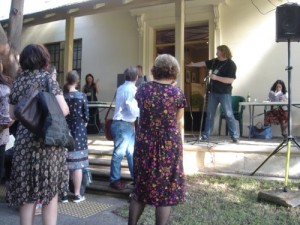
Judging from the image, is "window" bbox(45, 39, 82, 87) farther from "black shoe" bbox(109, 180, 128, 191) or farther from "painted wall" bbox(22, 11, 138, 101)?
"black shoe" bbox(109, 180, 128, 191)

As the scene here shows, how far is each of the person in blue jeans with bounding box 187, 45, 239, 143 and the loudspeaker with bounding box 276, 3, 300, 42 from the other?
5.16ft

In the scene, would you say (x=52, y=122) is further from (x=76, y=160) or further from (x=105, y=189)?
(x=105, y=189)

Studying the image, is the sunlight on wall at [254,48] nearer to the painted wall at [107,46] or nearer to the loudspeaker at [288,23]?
the painted wall at [107,46]

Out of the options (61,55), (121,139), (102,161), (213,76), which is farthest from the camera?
(61,55)

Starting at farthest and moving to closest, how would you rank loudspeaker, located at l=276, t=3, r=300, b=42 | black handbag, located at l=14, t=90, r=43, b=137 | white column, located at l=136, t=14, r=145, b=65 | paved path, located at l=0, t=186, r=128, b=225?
white column, located at l=136, t=14, r=145, b=65
loudspeaker, located at l=276, t=3, r=300, b=42
paved path, located at l=0, t=186, r=128, b=225
black handbag, located at l=14, t=90, r=43, b=137

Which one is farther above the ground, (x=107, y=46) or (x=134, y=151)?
(x=107, y=46)

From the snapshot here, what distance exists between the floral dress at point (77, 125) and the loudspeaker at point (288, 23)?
283cm

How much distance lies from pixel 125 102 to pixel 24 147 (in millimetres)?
2118

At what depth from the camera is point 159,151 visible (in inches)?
122

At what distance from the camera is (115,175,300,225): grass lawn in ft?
13.0

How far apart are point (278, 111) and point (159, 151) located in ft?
17.7

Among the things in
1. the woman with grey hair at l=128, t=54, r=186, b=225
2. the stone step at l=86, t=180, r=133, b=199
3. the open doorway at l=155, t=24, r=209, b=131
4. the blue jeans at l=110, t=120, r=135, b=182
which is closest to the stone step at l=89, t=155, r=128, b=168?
the stone step at l=86, t=180, r=133, b=199

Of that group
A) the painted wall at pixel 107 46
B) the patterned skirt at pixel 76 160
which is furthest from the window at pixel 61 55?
the patterned skirt at pixel 76 160

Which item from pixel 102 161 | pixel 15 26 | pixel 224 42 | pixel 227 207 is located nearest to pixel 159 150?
pixel 227 207
